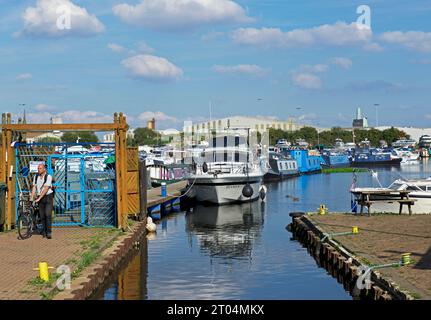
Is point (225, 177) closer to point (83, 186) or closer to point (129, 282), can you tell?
point (83, 186)

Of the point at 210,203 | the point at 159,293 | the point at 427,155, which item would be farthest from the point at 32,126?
the point at 427,155

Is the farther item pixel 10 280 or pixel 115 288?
pixel 115 288

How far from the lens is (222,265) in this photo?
2125cm

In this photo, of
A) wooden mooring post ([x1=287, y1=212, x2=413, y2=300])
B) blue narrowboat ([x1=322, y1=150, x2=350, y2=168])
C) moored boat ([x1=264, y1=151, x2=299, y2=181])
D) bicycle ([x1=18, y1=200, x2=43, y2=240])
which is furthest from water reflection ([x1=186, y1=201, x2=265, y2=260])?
blue narrowboat ([x1=322, y1=150, x2=350, y2=168])

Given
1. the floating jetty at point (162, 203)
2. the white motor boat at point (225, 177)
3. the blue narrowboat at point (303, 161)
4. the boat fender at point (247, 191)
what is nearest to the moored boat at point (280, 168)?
the blue narrowboat at point (303, 161)

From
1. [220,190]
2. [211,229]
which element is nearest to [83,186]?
[211,229]

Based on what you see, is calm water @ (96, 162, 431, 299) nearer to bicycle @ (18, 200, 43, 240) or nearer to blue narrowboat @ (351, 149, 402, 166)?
bicycle @ (18, 200, 43, 240)

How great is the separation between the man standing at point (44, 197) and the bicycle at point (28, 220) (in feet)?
1.38

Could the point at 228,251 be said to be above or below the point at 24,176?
below

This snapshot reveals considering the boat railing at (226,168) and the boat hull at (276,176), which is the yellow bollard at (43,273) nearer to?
the boat railing at (226,168)

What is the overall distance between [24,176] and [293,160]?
209 feet

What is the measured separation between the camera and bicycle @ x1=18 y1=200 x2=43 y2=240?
2139 centimetres

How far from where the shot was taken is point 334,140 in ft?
620
